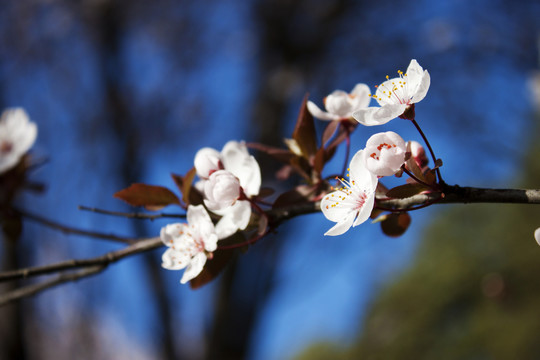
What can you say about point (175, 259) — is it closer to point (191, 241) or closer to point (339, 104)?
point (191, 241)

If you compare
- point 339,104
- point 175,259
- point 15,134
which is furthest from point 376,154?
point 15,134

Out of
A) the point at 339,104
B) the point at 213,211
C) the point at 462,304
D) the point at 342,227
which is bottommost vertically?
the point at 342,227

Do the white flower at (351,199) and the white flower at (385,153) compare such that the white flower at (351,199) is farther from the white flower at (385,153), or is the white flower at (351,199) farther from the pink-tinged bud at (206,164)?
the pink-tinged bud at (206,164)

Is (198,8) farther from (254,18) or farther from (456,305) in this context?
(456,305)

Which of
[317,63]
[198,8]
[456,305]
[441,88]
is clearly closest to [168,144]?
[198,8]

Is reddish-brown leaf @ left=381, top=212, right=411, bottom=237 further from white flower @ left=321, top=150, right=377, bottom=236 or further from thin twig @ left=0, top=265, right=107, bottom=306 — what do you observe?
thin twig @ left=0, top=265, right=107, bottom=306

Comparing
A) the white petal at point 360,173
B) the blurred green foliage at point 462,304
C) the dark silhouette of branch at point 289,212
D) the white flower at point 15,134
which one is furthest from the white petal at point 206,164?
the blurred green foliage at point 462,304
